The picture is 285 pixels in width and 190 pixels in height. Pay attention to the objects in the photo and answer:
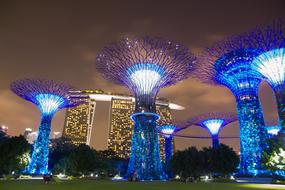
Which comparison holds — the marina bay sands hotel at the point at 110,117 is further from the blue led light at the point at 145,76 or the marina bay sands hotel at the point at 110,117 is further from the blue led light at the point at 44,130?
the blue led light at the point at 145,76

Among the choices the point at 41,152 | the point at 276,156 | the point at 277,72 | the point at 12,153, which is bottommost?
the point at 12,153

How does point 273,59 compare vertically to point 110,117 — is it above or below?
below

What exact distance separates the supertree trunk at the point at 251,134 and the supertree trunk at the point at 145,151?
15456 millimetres

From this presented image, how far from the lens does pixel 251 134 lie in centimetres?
4625

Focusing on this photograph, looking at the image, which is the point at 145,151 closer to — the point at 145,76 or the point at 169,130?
the point at 145,76

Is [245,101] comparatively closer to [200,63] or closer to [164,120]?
[200,63]

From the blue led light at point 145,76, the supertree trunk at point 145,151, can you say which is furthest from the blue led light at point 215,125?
the blue led light at point 145,76

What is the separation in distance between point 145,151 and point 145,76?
11.6 metres

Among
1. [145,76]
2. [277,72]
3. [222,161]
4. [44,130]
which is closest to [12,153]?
[44,130]

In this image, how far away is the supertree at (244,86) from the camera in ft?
147

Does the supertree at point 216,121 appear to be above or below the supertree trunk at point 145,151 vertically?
above

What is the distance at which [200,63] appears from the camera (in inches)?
1875

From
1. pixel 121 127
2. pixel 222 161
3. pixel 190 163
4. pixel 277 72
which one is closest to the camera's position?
pixel 277 72

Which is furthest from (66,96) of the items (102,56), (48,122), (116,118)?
(116,118)
